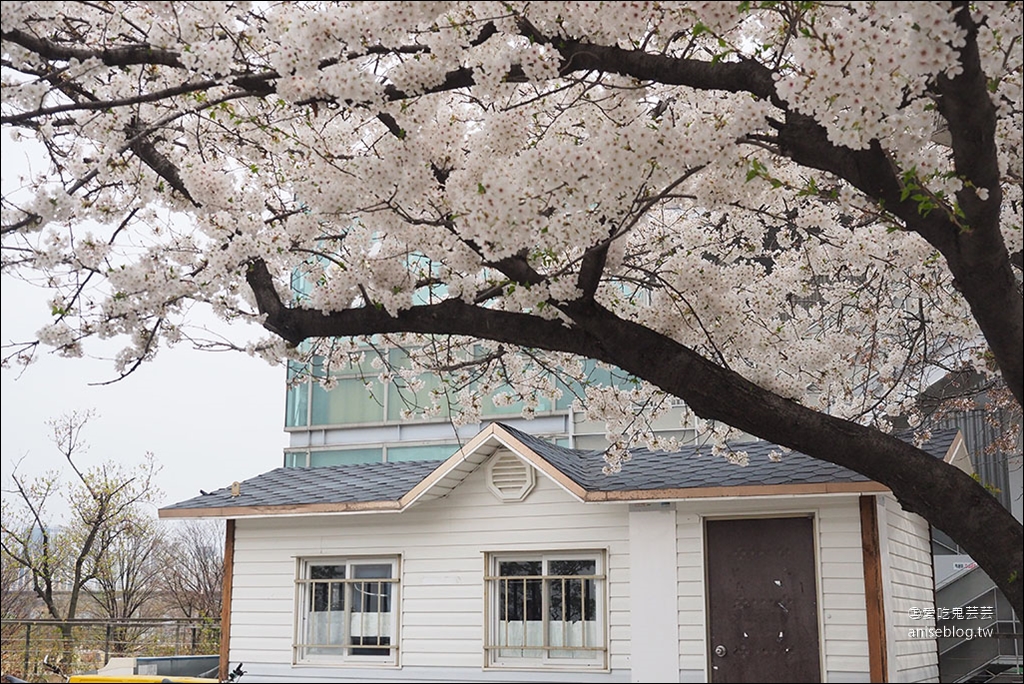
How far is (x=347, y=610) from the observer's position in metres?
11.6

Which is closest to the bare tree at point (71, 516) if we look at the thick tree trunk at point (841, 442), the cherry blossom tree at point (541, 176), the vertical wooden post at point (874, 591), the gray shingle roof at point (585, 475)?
the gray shingle roof at point (585, 475)

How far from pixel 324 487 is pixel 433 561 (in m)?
1.82

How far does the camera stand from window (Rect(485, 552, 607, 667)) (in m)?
10.7

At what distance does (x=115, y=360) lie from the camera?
6.92 m

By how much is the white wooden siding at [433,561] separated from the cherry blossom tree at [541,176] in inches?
126

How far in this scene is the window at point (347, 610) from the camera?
37.7ft

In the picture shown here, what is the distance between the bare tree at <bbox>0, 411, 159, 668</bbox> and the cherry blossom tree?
15.9 m

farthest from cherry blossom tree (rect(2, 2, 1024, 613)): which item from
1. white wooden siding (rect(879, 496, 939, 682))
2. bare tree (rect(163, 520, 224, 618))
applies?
bare tree (rect(163, 520, 224, 618))

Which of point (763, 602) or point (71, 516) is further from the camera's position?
point (71, 516)

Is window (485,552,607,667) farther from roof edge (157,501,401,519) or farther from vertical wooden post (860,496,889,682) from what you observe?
vertical wooden post (860,496,889,682)

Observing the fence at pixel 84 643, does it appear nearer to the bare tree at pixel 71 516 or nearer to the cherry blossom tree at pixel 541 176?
the bare tree at pixel 71 516

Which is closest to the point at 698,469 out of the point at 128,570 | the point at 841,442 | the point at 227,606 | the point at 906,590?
the point at 906,590

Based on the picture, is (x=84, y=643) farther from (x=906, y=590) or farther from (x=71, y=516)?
(x=906, y=590)

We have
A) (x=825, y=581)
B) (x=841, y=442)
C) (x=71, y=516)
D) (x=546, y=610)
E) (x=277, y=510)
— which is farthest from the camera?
(x=71, y=516)
